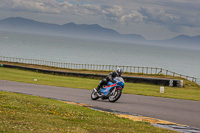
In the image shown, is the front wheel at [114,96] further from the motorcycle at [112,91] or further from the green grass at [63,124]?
the green grass at [63,124]

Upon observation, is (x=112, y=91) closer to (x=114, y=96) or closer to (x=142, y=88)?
(x=114, y=96)

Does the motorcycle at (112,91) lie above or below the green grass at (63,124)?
above

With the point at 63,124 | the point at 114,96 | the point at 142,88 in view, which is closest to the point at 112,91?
the point at 114,96

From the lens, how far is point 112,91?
18.6 m

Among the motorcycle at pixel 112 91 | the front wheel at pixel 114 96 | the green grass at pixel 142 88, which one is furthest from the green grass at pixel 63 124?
the green grass at pixel 142 88

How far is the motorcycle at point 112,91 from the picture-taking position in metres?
17.8

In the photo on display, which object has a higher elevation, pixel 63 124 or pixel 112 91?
pixel 112 91

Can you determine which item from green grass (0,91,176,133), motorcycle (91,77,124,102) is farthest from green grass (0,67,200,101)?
green grass (0,91,176,133)

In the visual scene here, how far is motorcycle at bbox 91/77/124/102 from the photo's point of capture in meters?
17.8

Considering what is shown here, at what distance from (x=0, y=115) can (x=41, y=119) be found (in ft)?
4.33

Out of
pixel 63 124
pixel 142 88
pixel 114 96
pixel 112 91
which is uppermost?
pixel 142 88

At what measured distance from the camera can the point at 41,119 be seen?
10.3 m

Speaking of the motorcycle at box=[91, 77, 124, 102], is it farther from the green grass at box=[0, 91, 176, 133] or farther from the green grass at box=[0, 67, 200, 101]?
the green grass at box=[0, 67, 200, 101]

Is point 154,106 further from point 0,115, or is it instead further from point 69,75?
point 69,75
